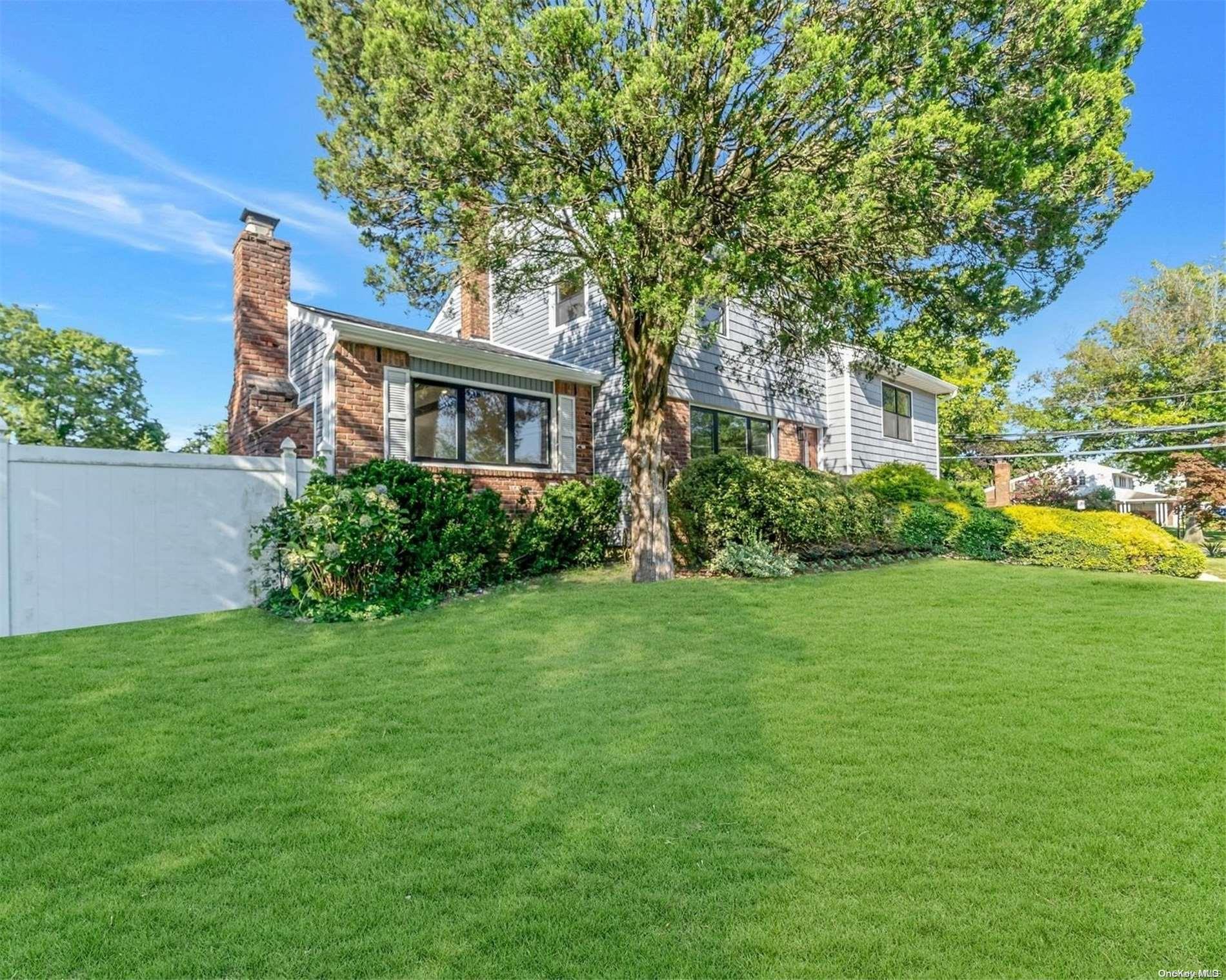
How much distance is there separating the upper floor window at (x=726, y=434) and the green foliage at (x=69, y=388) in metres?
21.6

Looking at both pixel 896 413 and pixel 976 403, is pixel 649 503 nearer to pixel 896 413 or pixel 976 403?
pixel 896 413

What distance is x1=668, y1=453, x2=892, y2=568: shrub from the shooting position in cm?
941

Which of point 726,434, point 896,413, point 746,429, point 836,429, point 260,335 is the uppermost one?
point 260,335

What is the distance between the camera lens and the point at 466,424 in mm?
9938

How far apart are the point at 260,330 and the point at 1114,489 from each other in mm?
29223

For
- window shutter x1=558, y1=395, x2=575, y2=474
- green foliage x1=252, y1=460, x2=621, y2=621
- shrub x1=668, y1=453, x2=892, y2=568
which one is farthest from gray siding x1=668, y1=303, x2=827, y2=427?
green foliage x1=252, y1=460, x2=621, y2=621

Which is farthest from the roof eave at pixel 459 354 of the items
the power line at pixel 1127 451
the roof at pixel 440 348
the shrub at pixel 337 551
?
the power line at pixel 1127 451

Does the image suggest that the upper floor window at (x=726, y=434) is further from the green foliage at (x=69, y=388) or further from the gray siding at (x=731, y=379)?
the green foliage at (x=69, y=388)

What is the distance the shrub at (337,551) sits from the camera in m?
6.64

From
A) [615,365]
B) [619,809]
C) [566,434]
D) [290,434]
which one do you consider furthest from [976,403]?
[619,809]

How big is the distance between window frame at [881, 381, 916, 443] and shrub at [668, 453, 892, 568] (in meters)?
7.17

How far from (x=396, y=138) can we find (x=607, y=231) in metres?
2.43

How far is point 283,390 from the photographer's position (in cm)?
1016

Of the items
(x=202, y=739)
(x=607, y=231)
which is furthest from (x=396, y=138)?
(x=202, y=739)
